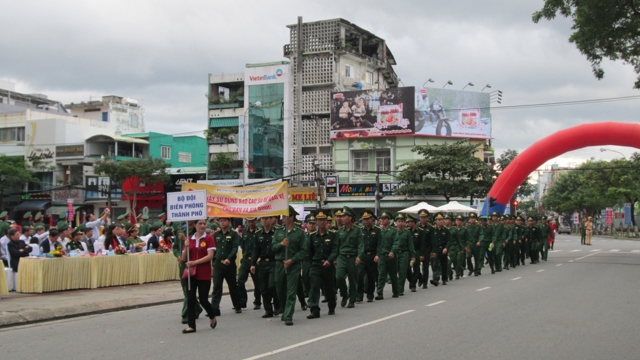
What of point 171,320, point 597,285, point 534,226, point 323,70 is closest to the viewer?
point 171,320

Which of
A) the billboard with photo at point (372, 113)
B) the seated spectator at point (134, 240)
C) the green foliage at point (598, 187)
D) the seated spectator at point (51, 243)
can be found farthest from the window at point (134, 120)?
the seated spectator at point (51, 243)

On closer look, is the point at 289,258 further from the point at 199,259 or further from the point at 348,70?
the point at 348,70

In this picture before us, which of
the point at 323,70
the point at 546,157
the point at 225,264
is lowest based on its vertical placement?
the point at 225,264

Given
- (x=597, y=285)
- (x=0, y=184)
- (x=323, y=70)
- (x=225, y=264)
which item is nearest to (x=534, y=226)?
(x=597, y=285)

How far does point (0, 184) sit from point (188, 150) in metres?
17.5

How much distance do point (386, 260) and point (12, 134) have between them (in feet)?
177

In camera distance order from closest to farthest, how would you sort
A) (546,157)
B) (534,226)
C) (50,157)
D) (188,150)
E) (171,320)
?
(171,320), (534,226), (546,157), (50,157), (188,150)

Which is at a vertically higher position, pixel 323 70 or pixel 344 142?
pixel 323 70

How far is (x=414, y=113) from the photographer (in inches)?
1766

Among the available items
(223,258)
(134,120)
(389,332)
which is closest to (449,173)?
(223,258)

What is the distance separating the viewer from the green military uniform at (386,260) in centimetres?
1445

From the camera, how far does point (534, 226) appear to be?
86.5ft

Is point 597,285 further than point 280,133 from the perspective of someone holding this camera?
No

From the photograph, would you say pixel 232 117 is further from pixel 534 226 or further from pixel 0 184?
pixel 534 226
